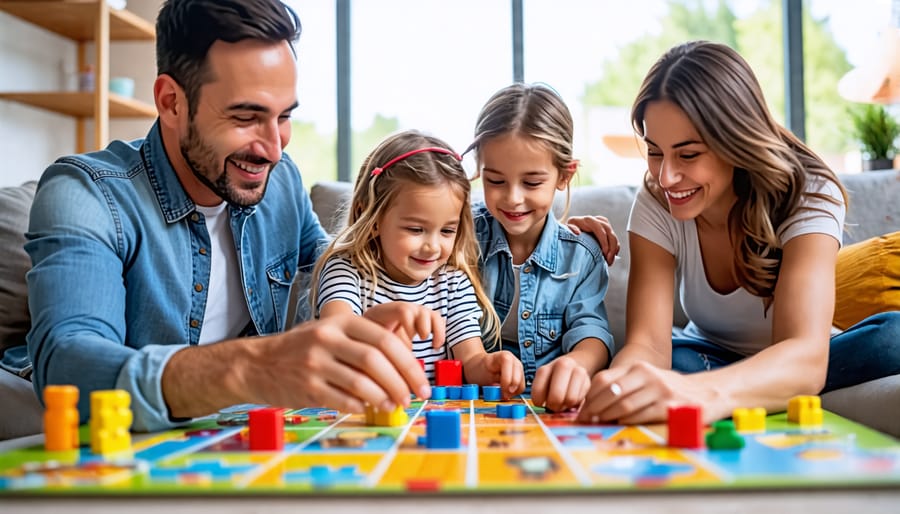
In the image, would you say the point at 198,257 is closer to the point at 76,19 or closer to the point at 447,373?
the point at 447,373

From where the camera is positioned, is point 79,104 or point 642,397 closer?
point 642,397

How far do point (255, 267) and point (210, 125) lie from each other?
1.08 ft

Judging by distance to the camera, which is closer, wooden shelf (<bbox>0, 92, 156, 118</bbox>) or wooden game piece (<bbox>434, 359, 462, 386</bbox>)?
wooden game piece (<bbox>434, 359, 462, 386</bbox>)

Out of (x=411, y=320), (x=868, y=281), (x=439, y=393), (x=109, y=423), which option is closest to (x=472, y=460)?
(x=411, y=320)

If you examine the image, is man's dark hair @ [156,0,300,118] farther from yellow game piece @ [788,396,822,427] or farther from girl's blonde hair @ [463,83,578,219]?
yellow game piece @ [788,396,822,427]

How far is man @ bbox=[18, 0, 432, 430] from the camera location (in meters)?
0.97

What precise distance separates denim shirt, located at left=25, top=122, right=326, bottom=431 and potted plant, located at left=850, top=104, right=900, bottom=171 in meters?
2.19

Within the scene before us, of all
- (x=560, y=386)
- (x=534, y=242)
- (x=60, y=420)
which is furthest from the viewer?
(x=534, y=242)

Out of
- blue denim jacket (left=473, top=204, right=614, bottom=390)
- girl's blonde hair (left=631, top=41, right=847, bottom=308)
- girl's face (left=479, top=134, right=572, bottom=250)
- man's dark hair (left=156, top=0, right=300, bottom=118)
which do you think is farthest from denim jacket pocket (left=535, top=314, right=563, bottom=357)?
man's dark hair (left=156, top=0, right=300, bottom=118)

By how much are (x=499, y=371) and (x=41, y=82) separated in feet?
11.5

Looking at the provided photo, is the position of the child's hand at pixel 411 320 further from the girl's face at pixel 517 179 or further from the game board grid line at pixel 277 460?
the girl's face at pixel 517 179

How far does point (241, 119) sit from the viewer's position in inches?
55.9

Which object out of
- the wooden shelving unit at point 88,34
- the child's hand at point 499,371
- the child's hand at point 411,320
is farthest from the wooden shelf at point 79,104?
the child's hand at point 411,320

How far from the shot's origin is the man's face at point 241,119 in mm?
A: 1396
